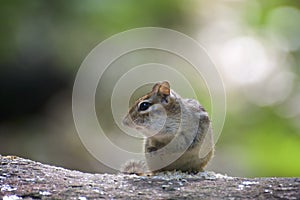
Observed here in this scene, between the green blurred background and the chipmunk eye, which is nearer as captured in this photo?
the chipmunk eye

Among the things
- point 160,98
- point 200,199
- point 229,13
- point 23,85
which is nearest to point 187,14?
point 229,13

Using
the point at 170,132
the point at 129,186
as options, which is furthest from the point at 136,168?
the point at 129,186

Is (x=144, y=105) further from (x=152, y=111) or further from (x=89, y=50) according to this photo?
(x=89, y=50)

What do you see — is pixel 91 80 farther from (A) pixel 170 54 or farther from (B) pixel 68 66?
(A) pixel 170 54

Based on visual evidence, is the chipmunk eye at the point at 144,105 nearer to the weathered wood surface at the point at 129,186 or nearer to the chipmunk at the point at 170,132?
the chipmunk at the point at 170,132

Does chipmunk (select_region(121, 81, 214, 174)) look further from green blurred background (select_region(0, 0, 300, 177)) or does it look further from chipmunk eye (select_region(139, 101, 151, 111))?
green blurred background (select_region(0, 0, 300, 177))

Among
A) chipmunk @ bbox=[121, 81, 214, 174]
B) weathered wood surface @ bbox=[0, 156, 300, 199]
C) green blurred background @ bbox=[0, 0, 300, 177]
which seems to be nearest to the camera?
weathered wood surface @ bbox=[0, 156, 300, 199]

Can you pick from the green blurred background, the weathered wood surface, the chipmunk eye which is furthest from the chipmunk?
the green blurred background

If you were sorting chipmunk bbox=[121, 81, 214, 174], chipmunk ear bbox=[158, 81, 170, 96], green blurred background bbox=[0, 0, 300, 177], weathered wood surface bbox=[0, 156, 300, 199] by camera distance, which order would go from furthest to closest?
green blurred background bbox=[0, 0, 300, 177], chipmunk ear bbox=[158, 81, 170, 96], chipmunk bbox=[121, 81, 214, 174], weathered wood surface bbox=[0, 156, 300, 199]
